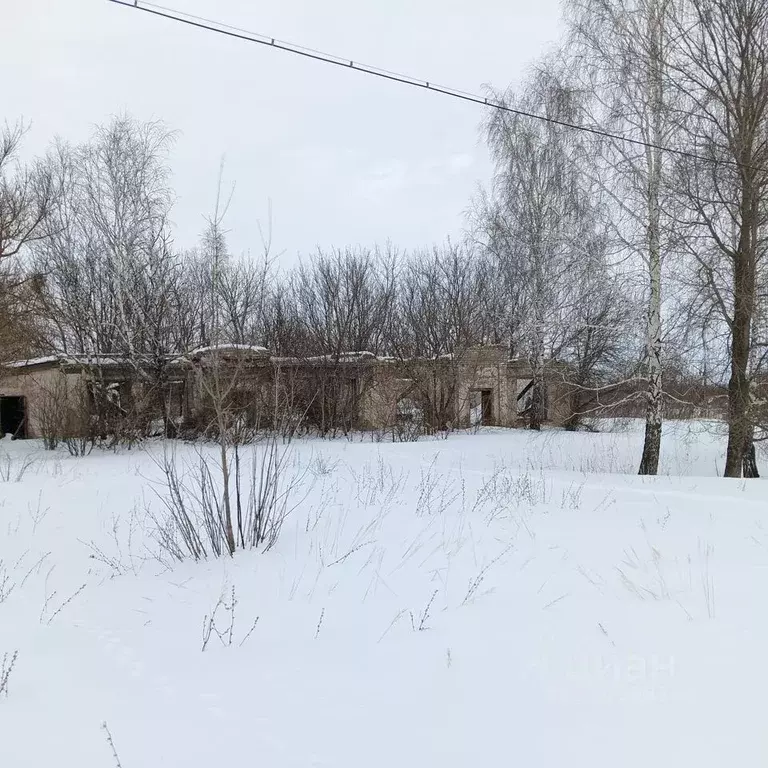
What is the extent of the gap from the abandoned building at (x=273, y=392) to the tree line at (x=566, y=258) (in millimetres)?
784

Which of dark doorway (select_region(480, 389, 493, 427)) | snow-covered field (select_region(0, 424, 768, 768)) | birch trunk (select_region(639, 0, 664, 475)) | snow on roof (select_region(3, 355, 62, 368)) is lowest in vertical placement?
snow-covered field (select_region(0, 424, 768, 768))

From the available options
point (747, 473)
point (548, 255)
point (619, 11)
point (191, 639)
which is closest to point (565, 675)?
point (191, 639)

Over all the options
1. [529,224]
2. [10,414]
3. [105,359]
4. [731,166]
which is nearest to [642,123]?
[731,166]

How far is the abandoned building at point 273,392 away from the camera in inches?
570

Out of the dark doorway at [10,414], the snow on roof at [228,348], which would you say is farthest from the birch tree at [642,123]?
the dark doorway at [10,414]

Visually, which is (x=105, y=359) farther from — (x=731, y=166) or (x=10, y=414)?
(x=731, y=166)

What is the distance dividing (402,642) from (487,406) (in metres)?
18.2

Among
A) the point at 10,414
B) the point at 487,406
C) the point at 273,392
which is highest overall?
the point at 273,392

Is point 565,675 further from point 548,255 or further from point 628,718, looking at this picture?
point 548,255

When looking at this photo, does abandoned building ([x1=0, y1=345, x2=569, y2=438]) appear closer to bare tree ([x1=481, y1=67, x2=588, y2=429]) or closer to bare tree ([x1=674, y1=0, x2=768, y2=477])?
bare tree ([x1=481, y1=67, x2=588, y2=429])

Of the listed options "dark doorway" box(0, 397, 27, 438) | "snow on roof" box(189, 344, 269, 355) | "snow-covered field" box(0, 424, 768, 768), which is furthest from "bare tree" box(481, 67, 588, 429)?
"dark doorway" box(0, 397, 27, 438)

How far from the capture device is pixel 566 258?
11516mm

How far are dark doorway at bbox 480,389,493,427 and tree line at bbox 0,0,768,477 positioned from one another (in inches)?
73.1

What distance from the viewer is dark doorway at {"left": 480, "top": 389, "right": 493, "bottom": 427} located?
20.5 metres
